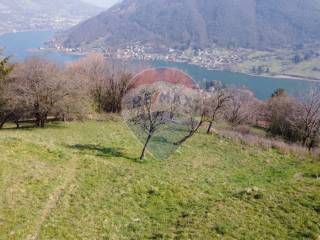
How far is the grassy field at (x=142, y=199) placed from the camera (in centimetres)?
1253

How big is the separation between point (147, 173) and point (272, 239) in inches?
375

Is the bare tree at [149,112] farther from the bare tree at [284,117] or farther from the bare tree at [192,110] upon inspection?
the bare tree at [284,117]

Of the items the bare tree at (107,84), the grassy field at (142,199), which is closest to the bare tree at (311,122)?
the grassy field at (142,199)

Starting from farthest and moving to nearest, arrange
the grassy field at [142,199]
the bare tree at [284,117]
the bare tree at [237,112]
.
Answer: the bare tree at [237,112], the bare tree at [284,117], the grassy field at [142,199]

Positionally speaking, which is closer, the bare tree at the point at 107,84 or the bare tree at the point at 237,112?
the bare tree at the point at 107,84

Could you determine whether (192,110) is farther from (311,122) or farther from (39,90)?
(311,122)

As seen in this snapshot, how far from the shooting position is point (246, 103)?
226ft

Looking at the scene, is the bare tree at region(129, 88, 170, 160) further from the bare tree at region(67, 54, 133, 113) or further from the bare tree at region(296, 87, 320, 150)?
Answer: the bare tree at region(67, 54, 133, 113)

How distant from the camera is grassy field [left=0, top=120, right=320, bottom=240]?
41.1 ft

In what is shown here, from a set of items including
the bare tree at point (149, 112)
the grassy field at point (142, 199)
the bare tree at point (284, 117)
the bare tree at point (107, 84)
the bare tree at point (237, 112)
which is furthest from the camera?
the bare tree at point (237, 112)

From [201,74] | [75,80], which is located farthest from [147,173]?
[201,74]

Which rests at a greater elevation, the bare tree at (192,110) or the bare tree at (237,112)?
the bare tree at (192,110)

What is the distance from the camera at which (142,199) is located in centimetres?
1598

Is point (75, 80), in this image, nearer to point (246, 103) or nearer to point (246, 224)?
point (246, 224)
